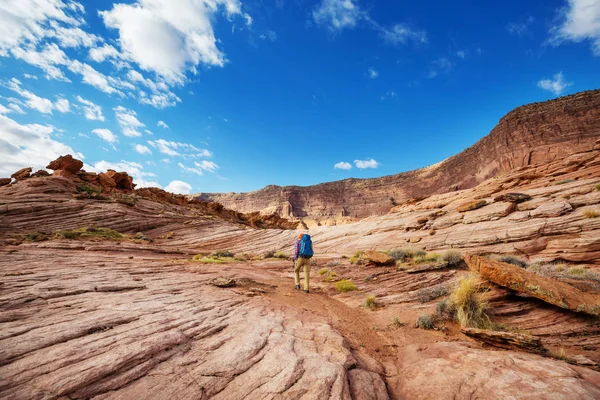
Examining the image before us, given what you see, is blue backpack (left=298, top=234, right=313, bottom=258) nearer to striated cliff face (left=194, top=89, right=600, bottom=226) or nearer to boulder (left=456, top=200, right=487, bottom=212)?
boulder (left=456, top=200, right=487, bottom=212)

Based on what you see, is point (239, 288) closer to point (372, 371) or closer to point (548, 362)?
point (372, 371)

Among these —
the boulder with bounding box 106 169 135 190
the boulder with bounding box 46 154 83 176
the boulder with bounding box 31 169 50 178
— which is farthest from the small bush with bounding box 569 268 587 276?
the boulder with bounding box 106 169 135 190

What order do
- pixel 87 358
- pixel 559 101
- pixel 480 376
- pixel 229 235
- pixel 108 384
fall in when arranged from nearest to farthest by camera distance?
pixel 108 384 → pixel 87 358 → pixel 480 376 → pixel 229 235 → pixel 559 101

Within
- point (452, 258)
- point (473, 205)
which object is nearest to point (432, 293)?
point (452, 258)

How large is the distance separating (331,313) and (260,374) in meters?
4.48

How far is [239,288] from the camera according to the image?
30.1ft

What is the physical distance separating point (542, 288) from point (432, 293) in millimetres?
2717

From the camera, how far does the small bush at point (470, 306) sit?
6.42 meters

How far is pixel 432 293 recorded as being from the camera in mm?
8289

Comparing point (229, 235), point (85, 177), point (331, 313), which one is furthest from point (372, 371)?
point (85, 177)

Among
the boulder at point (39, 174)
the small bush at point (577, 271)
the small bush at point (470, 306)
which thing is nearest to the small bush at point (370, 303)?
the small bush at point (470, 306)

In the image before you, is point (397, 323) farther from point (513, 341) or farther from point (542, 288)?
point (542, 288)

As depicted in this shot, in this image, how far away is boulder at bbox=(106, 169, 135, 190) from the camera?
36.1 meters

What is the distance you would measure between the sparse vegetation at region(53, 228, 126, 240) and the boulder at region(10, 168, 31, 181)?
47.6 ft
